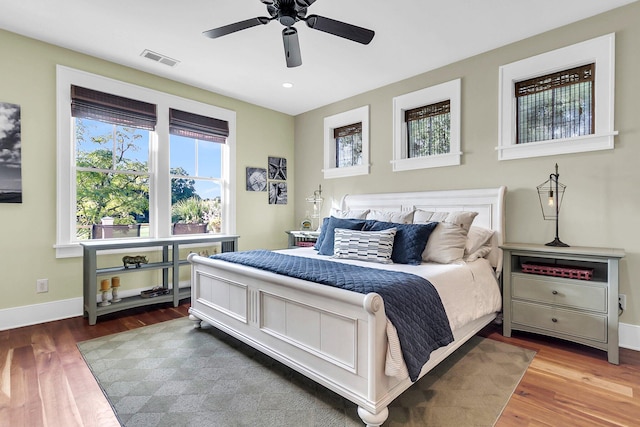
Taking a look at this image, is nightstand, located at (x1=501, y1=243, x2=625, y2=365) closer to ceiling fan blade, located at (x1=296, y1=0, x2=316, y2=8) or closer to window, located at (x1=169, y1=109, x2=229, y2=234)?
ceiling fan blade, located at (x1=296, y1=0, x2=316, y2=8)

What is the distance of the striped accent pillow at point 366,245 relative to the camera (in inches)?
105

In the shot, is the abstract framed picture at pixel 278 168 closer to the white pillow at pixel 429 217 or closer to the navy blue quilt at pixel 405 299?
the white pillow at pixel 429 217

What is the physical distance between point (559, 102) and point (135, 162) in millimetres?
4442

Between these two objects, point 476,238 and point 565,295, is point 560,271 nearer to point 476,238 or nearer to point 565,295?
point 565,295

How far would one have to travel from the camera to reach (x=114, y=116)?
11.5 ft

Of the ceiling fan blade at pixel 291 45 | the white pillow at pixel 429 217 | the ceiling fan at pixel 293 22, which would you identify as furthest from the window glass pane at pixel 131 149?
the white pillow at pixel 429 217

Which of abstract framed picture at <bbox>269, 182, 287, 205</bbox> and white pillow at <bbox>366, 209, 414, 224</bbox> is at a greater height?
abstract framed picture at <bbox>269, 182, 287, 205</bbox>

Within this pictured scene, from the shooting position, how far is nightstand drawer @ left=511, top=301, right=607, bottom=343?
91.4 inches

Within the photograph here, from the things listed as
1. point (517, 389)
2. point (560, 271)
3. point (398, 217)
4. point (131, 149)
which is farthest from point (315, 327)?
point (131, 149)

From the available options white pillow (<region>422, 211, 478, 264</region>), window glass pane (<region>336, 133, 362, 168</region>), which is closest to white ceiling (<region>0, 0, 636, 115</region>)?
window glass pane (<region>336, 133, 362, 168</region>)

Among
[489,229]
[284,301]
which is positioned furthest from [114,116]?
[489,229]

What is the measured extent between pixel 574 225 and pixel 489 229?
65 cm

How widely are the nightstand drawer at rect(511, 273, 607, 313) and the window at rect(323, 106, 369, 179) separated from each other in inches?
88.8

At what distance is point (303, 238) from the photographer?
4.64 m
